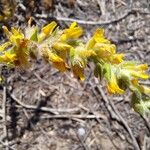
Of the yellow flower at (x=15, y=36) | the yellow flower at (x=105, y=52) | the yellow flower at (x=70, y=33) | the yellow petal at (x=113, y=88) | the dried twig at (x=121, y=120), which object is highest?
the yellow flower at (x=70, y=33)

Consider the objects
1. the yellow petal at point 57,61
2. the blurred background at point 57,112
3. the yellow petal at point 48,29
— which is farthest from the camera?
the blurred background at point 57,112

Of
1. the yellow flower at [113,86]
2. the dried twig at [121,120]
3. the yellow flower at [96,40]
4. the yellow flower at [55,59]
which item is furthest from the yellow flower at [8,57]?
the dried twig at [121,120]

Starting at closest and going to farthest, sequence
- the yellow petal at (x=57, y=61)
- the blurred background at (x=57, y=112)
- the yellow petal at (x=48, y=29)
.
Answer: the yellow petal at (x=57, y=61) < the yellow petal at (x=48, y=29) < the blurred background at (x=57, y=112)

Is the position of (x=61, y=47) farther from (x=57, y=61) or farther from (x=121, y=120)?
(x=121, y=120)

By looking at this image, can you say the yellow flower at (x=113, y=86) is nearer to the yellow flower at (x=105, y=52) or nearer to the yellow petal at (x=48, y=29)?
the yellow flower at (x=105, y=52)

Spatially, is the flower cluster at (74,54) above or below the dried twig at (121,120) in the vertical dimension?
above

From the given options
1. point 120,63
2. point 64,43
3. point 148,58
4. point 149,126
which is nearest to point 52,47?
point 64,43

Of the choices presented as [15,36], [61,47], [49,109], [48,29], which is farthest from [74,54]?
[49,109]

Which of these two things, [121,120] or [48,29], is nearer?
[48,29]

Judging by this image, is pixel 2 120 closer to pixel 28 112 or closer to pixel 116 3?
pixel 28 112

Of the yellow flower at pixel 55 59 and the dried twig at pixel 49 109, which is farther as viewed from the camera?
the dried twig at pixel 49 109
